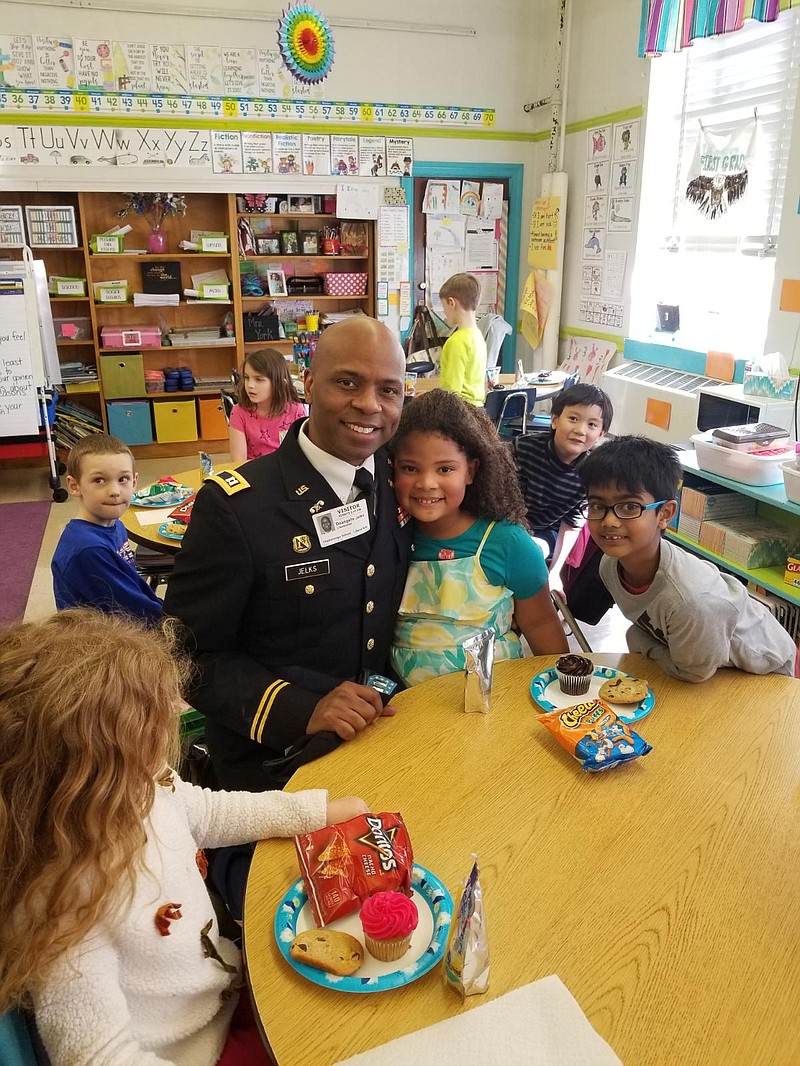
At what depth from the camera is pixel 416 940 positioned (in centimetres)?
99

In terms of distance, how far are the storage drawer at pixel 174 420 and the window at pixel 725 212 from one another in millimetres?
3447

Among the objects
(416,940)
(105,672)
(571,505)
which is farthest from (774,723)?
(571,505)

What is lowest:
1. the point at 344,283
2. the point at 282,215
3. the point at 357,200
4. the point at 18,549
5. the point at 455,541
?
the point at 18,549

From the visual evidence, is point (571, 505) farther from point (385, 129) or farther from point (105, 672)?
point (385, 129)

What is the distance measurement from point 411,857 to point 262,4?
643 centimetres

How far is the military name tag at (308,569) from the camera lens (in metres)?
1.51

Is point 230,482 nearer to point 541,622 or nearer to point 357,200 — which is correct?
point 541,622

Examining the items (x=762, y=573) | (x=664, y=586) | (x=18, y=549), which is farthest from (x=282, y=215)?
(x=664, y=586)

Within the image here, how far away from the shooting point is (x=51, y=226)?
582 centimetres

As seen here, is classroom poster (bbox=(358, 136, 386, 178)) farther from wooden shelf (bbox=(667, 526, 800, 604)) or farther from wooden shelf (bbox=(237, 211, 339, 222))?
wooden shelf (bbox=(667, 526, 800, 604))

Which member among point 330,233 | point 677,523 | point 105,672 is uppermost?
point 330,233

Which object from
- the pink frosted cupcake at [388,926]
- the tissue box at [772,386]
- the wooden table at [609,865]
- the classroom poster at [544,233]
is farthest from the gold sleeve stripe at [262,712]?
the classroom poster at [544,233]

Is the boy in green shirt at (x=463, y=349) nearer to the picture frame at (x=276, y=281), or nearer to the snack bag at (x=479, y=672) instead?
the picture frame at (x=276, y=281)

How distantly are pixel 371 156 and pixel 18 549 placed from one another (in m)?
3.97
